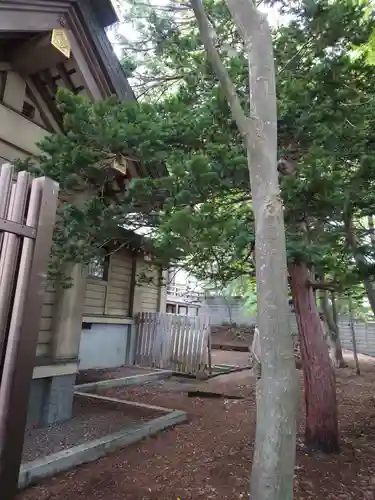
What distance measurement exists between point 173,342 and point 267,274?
909 cm

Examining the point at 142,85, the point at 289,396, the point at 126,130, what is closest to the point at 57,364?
the point at 126,130

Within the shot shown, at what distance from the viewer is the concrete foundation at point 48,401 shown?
5422 mm

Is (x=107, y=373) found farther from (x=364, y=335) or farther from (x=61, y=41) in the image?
(x=364, y=335)

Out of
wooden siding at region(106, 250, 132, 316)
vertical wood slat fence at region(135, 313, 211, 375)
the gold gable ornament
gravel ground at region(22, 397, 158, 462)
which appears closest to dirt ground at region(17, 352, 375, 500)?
gravel ground at region(22, 397, 158, 462)

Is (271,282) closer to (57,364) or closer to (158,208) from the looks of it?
(158,208)

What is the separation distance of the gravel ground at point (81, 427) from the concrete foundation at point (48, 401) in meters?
0.14

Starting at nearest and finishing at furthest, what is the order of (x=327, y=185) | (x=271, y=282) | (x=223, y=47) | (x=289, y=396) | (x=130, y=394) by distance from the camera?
(x=289, y=396)
(x=271, y=282)
(x=327, y=185)
(x=223, y=47)
(x=130, y=394)

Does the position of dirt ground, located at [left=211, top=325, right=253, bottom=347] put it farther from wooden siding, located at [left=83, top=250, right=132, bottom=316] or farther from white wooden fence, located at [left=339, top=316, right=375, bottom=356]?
wooden siding, located at [left=83, top=250, right=132, bottom=316]

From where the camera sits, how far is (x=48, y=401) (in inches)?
215

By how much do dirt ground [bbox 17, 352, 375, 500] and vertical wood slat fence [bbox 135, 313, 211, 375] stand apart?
4.21 meters

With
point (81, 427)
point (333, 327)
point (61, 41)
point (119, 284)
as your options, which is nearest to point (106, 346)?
point (119, 284)

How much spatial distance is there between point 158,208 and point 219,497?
3.10 m

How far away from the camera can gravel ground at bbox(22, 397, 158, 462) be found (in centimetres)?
450

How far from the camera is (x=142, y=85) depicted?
31.2 feet
